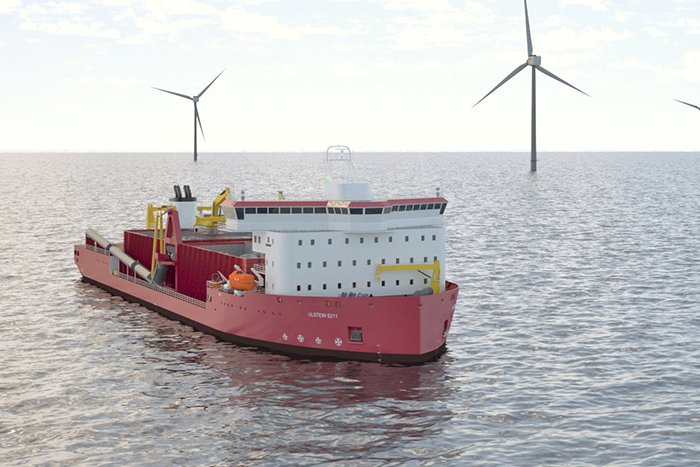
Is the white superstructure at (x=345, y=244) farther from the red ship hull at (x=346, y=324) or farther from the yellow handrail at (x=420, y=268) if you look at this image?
the red ship hull at (x=346, y=324)

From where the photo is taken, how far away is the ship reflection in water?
87.0ft

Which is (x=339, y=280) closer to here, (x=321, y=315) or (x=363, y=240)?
(x=363, y=240)

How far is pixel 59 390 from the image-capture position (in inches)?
1278

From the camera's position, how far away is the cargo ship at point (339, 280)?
35.5 metres

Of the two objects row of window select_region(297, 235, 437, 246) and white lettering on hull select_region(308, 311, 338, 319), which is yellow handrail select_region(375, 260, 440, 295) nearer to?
row of window select_region(297, 235, 437, 246)

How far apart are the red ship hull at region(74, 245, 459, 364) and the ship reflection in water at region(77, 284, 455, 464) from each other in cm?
59

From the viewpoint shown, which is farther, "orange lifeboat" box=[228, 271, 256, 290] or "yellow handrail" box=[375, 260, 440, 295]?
"orange lifeboat" box=[228, 271, 256, 290]

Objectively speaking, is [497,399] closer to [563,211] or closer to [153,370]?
[153,370]
